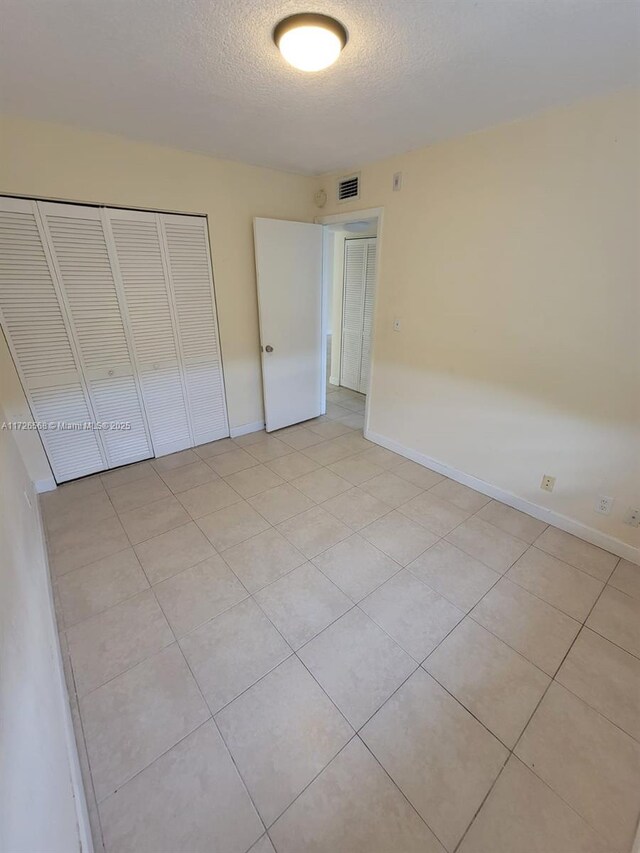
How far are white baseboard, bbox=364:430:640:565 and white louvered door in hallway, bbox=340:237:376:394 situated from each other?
3.86 feet

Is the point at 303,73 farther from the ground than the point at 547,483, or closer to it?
farther from the ground

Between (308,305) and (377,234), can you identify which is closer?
(377,234)

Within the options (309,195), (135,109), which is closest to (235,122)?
(135,109)

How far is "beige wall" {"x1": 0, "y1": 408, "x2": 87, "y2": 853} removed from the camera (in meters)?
0.64

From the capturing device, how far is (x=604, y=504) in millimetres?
2002

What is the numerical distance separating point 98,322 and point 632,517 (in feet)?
11.9

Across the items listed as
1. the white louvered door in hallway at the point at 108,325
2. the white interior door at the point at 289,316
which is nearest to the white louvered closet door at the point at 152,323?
the white louvered door in hallway at the point at 108,325

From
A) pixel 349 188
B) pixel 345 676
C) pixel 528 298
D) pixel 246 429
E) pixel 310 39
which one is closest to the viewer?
pixel 310 39

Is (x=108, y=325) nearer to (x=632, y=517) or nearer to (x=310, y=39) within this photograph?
(x=310, y=39)

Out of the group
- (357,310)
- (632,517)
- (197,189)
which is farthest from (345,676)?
(357,310)

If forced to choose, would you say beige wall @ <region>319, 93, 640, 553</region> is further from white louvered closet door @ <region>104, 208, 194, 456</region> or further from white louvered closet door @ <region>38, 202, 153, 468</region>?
white louvered closet door @ <region>38, 202, 153, 468</region>

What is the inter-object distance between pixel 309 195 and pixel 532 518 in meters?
3.32

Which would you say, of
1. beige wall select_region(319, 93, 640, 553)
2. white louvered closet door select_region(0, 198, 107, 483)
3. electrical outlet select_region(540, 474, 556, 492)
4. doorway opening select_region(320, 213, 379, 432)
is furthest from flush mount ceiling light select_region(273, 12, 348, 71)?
electrical outlet select_region(540, 474, 556, 492)

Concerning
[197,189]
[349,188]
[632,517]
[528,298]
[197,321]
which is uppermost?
[349,188]
